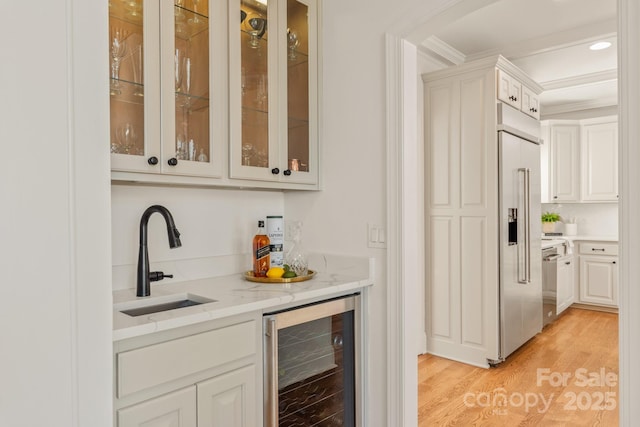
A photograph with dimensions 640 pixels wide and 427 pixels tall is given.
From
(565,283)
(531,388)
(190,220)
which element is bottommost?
(531,388)

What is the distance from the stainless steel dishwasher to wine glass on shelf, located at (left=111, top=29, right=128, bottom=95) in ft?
13.4

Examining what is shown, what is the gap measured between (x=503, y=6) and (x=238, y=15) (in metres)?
2.13

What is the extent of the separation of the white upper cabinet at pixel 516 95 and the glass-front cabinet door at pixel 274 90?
5.93 ft

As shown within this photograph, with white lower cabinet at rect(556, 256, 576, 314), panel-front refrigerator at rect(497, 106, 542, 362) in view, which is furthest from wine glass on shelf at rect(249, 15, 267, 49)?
white lower cabinet at rect(556, 256, 576, 314)

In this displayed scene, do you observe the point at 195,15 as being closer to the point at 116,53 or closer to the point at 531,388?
the point at 116,53

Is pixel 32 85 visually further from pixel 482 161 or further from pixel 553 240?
pixel 553 240

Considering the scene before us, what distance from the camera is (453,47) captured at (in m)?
3.81

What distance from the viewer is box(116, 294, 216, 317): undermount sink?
162 centimetres

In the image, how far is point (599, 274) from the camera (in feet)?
16.6

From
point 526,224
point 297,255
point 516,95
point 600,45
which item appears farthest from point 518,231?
point 297,255

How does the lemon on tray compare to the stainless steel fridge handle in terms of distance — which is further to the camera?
the lemon on tray

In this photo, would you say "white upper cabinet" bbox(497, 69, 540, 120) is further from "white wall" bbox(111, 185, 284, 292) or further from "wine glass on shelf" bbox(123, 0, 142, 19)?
"wine glass on shelf" bbox(123, 0, 142, 19)

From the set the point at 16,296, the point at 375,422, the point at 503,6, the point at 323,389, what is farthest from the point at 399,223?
the point at 503,6

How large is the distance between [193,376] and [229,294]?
1.28ft
